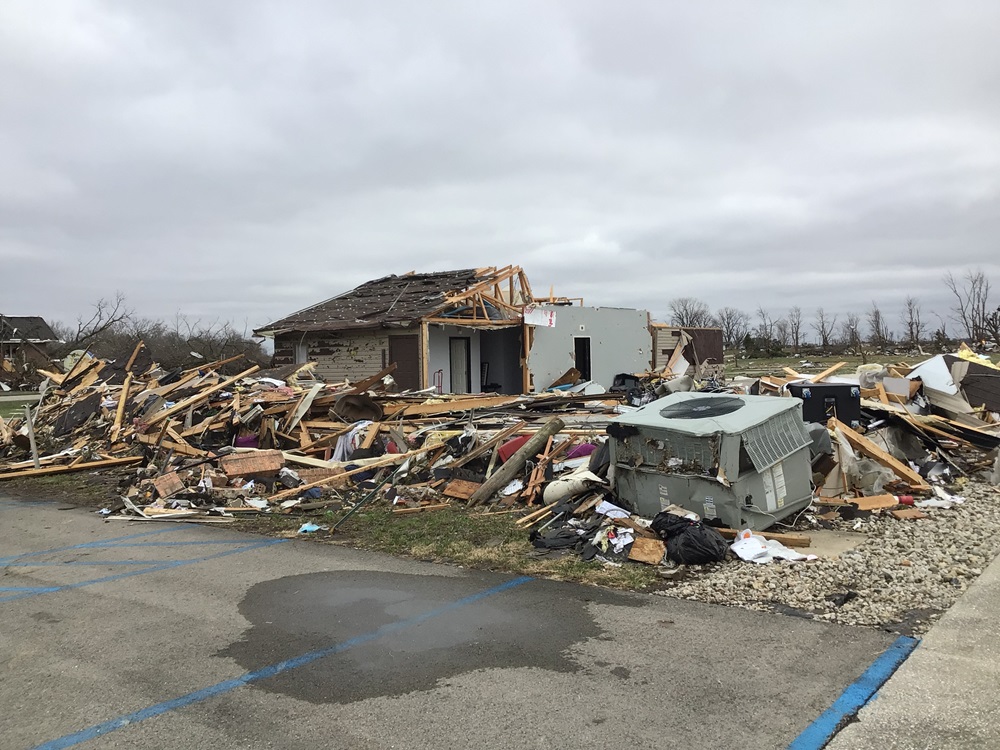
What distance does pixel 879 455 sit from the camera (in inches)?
366

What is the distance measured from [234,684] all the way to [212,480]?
7144 mm

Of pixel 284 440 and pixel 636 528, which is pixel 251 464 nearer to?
pixel 284 440

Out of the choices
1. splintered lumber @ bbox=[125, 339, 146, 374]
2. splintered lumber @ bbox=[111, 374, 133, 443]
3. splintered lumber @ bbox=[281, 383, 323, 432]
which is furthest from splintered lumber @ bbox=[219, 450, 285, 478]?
splintered lumber @ bbox=[125, 339, 146, 374]

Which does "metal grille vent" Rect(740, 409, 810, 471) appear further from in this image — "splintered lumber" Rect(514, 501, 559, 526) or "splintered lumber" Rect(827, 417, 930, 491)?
"splintered lumber" Rect(514, 501, 559, 526)

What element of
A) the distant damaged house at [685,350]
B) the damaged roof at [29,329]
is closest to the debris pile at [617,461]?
the distant damaged house at [685,350]

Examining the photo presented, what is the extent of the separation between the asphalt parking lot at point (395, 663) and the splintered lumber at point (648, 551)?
2.79 feet

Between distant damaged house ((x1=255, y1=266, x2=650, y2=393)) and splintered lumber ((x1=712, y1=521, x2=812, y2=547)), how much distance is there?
45.8 feet

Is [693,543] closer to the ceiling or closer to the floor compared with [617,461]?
closer to the floor

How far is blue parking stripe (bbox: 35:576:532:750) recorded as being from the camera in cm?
366

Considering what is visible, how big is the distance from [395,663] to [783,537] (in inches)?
161

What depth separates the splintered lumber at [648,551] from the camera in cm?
655

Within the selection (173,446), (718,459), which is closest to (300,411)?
(173,446)

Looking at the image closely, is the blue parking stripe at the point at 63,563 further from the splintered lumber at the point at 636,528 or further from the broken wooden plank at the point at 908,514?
the broken wooden plank at the point at 908,514

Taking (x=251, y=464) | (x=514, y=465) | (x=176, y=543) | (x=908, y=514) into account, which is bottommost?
(x=176, y=543)
